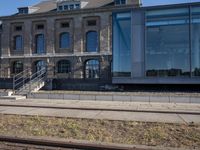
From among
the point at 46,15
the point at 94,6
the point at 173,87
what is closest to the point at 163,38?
the point at 173,87

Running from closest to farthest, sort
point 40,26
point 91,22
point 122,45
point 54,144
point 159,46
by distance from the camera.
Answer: point 54,144 → point 159,46 → point 122,45 → point 91,22 → point 40,26

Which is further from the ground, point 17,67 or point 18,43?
point 18,43

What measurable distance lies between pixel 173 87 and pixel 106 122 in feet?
52.4

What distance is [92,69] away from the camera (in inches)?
1540

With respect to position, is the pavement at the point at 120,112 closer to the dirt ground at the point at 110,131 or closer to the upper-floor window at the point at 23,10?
the dirt ground at the point at 110,131

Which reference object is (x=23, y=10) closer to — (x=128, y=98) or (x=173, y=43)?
(x=173, y=43)

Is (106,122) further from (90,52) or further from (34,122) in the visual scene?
(90,52)

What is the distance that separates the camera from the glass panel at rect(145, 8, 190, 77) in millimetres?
23984

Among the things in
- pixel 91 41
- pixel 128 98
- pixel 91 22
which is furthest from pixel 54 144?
pixel 91 22

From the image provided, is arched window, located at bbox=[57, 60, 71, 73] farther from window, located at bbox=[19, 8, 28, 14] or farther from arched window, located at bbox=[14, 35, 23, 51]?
window, located at bbox=[19, 8, 28, 14]

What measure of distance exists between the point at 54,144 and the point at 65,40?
115 feet

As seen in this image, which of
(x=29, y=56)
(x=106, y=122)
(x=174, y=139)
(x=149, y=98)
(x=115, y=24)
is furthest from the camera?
(x=29, y=56)

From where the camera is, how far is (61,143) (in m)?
6.58

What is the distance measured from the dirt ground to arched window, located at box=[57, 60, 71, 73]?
98.2ft
